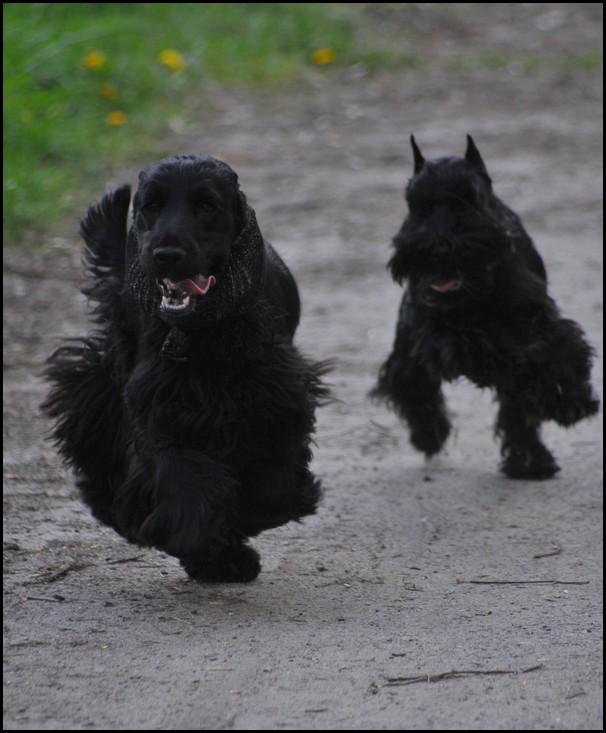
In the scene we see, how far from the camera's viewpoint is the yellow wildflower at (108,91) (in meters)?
12.8

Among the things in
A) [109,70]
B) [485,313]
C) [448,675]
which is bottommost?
[448,675]

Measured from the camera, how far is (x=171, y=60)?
1404 centimetres

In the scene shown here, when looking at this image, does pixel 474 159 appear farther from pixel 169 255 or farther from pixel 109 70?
pixel 109 70

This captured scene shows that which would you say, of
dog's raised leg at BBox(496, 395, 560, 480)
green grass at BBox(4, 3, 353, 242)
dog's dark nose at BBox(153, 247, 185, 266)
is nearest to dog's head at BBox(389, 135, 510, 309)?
dog's raised leg at BBox(496, 395, 560, 480)

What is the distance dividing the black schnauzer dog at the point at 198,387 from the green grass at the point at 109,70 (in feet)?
16.6

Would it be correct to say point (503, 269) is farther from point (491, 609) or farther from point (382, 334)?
point (382, 334)

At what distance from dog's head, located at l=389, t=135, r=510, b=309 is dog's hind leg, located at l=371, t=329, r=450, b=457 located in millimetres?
594

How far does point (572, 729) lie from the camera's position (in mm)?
3494

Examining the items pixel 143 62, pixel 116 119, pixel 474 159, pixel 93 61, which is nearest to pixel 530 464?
pixel 474 159

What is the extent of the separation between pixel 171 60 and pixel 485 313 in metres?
8.70

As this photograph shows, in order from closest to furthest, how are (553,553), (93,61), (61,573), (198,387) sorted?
(198,387) < (61,573) < (553,553) < (93,61)

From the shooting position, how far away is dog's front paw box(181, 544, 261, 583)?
4.66 meters

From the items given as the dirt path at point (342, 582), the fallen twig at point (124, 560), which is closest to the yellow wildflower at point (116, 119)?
the dirt path at point (342, 582)

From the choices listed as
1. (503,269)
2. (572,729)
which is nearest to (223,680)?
(572,729)
